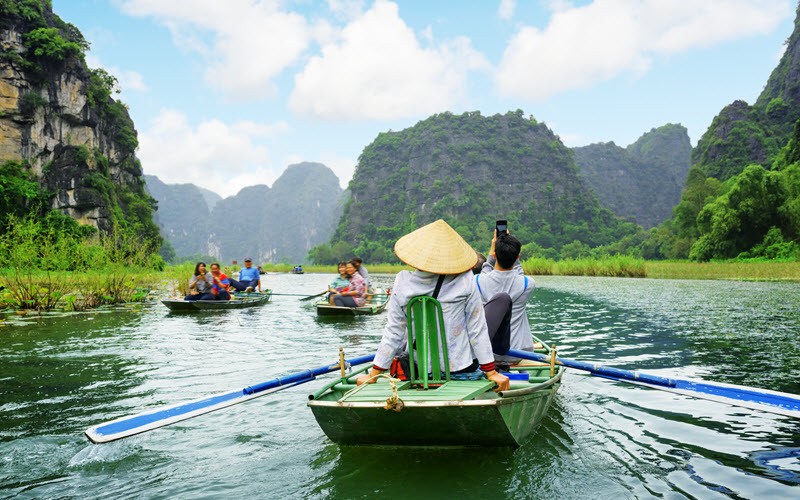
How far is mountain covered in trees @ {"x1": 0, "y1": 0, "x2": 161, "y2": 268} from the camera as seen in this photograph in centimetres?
3162

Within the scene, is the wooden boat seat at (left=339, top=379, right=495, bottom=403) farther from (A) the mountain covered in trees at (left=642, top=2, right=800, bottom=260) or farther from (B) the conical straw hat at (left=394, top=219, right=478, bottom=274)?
(A) the mountain covered in trees at (left=642, top=2, right=800, bottom=260)

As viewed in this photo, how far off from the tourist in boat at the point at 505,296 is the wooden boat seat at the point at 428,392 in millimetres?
927

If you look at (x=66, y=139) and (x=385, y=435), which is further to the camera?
(x=66, y=139)

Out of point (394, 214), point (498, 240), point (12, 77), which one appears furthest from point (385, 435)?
point (394, 214)

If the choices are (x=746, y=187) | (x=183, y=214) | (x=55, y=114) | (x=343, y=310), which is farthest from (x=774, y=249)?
Answer: (x=183, y=214)

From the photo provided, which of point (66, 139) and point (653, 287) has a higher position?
point (66, 139)

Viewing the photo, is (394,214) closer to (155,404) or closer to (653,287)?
(653,287)

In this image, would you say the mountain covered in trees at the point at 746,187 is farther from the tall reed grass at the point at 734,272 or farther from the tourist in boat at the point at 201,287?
the tourist in boat at the point at 201,287

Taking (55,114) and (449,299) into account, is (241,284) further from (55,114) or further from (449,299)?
(55,114)

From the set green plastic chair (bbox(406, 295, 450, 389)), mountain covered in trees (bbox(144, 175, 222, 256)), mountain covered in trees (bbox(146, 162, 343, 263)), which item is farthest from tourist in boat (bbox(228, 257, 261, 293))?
mountain covered in trees (bbox(144, 175, 222, 256))

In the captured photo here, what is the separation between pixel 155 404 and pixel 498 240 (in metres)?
3.58

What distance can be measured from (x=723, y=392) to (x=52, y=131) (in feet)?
135

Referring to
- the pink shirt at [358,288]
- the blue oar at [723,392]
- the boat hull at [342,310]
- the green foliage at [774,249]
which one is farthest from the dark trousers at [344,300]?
the green foliage at [774,249]

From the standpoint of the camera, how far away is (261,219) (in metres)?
189
